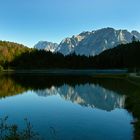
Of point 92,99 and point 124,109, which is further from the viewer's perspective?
point 92,99

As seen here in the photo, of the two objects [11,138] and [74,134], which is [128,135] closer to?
[74,134]

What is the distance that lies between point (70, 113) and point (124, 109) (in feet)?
30.4

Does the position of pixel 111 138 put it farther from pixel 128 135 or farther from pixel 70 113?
pixel 70 113

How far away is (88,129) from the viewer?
31312 millimetres

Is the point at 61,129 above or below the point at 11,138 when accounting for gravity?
below

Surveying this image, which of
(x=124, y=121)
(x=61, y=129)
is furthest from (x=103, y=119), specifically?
(x=61, y=129)

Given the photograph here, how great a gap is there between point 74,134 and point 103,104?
2498cm

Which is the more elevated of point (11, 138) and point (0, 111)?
point (11, 138)

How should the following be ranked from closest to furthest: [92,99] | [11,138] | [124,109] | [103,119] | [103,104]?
1. [11,138]
2. [103,119]
3. [124,109]
4. [103,104]
5. [92,99]

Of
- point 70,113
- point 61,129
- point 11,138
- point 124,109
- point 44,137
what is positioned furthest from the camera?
point 124,109

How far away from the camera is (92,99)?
197 ft

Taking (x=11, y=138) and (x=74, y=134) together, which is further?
(x=74, y=134)

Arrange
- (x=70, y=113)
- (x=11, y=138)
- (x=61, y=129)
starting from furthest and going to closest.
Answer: (x=70, y=113), (x=61, y=129), (x=11, y=138)

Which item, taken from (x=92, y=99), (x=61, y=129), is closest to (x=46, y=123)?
(x=61, y=129)
